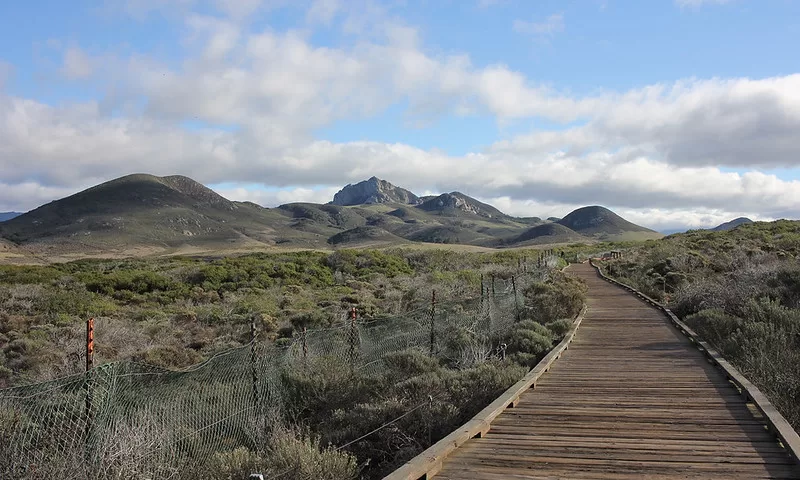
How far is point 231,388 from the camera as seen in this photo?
27.6 ft

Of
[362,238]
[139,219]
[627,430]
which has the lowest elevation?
[627,430]

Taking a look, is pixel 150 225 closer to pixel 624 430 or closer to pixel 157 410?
pixel 157 410

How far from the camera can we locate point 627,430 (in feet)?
19.8

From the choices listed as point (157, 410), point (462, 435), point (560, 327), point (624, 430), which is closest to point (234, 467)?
point (462, 435)

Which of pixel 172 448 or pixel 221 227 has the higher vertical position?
pixel 221 227

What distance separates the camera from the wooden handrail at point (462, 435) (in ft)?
15.2

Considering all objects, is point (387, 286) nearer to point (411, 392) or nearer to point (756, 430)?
point (411, 392)

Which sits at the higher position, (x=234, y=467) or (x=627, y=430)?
→ (x=234, y=467)

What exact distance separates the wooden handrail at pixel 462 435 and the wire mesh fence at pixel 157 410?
6.09ft

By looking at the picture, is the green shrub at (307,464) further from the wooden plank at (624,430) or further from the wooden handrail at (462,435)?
the wooden plank at (624,430)

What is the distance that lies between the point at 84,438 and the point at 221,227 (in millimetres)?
141947

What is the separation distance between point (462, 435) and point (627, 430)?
180cm

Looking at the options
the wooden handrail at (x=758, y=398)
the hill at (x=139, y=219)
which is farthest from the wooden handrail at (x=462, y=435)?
the hill at (x=139, y=219)

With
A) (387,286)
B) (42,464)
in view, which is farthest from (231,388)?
(387,286)
